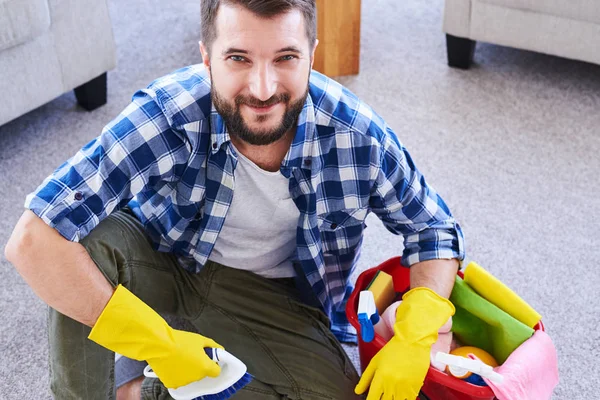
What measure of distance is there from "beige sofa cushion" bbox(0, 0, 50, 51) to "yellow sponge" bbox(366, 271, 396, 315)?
1.04m

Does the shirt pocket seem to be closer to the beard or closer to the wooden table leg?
the beard

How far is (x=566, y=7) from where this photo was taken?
6.75 feet

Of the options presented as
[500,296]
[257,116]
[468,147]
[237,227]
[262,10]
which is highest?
[262,10]

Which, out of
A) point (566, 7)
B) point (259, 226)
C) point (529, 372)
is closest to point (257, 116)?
point (259, 226)

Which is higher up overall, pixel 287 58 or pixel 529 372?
pixel 287 58

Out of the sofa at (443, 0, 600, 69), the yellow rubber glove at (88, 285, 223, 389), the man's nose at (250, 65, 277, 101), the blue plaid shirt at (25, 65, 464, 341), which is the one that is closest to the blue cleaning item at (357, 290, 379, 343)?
the blue plaid shirt at (25, 65, 464, 341)

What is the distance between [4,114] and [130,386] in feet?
2.80

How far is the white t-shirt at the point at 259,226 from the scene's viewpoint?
1.27 m

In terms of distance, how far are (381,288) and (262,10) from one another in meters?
0.52

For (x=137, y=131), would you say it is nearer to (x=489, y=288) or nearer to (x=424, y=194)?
(x=424, y=194)

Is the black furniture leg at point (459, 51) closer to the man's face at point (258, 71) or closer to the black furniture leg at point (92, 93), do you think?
the black furniture leg at point (92, 93)

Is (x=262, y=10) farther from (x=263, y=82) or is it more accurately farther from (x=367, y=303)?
(x=367, y=303)

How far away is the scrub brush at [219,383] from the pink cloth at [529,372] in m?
0.37

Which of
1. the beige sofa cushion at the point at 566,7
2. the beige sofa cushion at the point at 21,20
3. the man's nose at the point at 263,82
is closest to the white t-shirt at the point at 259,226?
the man's nose at the point at 263,82
